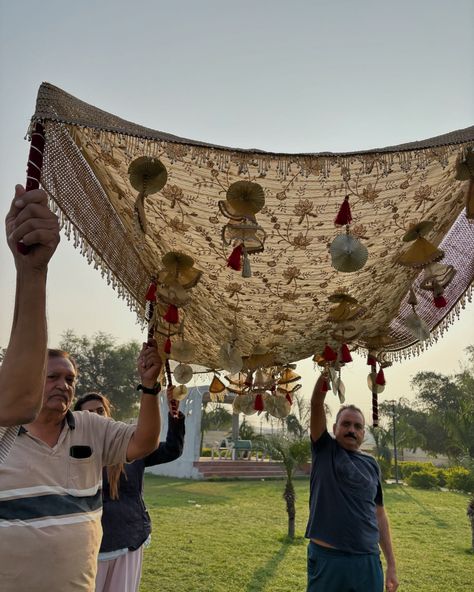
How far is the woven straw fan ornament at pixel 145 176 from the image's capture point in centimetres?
161

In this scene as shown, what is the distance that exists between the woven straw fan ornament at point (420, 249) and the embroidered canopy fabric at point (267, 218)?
130 millimetres

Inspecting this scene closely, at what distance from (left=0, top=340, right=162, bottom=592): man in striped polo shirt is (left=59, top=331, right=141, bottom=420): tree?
2764 cm

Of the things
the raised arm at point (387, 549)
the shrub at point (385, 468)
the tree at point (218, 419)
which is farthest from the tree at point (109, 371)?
the raised arm at point (387, 549)

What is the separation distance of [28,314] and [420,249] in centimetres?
164

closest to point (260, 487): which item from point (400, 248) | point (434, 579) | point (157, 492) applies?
point (157, 492)

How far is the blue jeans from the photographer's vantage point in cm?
261

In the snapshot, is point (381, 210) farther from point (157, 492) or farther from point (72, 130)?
point (157, 492)

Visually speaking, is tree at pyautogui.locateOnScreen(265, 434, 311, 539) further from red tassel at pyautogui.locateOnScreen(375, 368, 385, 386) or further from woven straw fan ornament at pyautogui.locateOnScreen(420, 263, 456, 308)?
woven straw fan ornament at pyautogui.locateOnScreen(420, 263, 456, 308)

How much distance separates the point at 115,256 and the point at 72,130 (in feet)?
2.40

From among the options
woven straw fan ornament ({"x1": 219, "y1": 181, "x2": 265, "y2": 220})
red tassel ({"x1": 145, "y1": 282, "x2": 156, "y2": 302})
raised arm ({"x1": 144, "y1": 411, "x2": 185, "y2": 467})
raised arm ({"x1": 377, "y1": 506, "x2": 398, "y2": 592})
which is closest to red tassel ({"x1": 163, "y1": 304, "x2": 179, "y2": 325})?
red tassel ({"x1": 145, "y1": 282, "x2": 156, "y2": 302})

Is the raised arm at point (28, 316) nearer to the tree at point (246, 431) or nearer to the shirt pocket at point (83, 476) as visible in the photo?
the shirt pocket at point (83, 476)

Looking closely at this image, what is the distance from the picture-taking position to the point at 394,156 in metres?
1.68

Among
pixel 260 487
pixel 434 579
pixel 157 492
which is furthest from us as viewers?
pixel 260 487

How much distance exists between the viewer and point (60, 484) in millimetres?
1633
